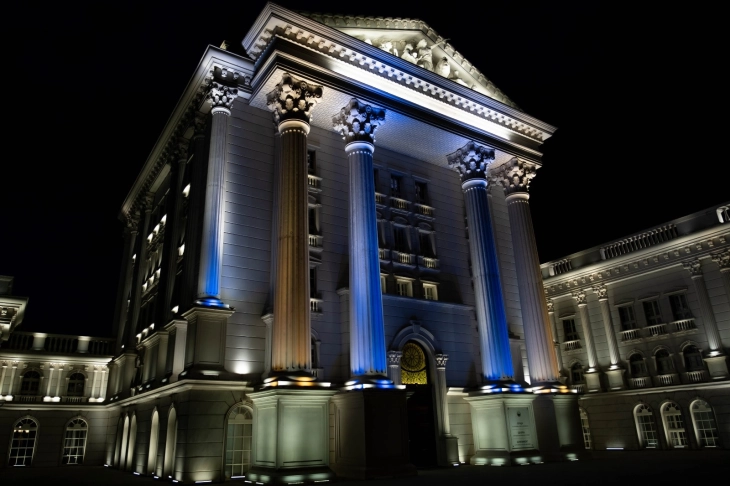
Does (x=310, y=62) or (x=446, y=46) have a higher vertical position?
(x=446, y=46)

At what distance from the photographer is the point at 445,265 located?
26875 millimetres

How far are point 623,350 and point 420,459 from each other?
17.7 metres

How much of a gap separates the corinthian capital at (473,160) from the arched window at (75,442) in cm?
2753

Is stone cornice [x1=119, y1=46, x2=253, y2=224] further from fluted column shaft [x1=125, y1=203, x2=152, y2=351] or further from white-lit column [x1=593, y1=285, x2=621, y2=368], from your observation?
white-lit column [x1=593, y1=285, x2=621, y2=368]

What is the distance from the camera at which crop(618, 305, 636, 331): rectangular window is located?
32500 millimetres

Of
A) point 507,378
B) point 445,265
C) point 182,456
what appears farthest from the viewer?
point 445,265

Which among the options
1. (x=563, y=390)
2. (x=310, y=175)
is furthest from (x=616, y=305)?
(x=310, y=175)

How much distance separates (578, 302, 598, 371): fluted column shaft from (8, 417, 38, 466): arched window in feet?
115

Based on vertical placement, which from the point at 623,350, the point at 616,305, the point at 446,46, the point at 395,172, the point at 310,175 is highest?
the point at 446,46

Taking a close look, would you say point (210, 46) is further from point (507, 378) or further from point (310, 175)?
point (507, 378)

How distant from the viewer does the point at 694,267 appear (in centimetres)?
2931

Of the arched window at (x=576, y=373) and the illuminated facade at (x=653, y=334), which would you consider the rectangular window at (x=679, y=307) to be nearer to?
the illuminated facade at (x=653, y=334)

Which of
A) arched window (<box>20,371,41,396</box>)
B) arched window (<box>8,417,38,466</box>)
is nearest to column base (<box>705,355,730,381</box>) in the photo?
arched window (<box>8,417,38,466</box>)

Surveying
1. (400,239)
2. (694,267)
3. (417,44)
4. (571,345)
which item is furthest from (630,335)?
(417,44)
